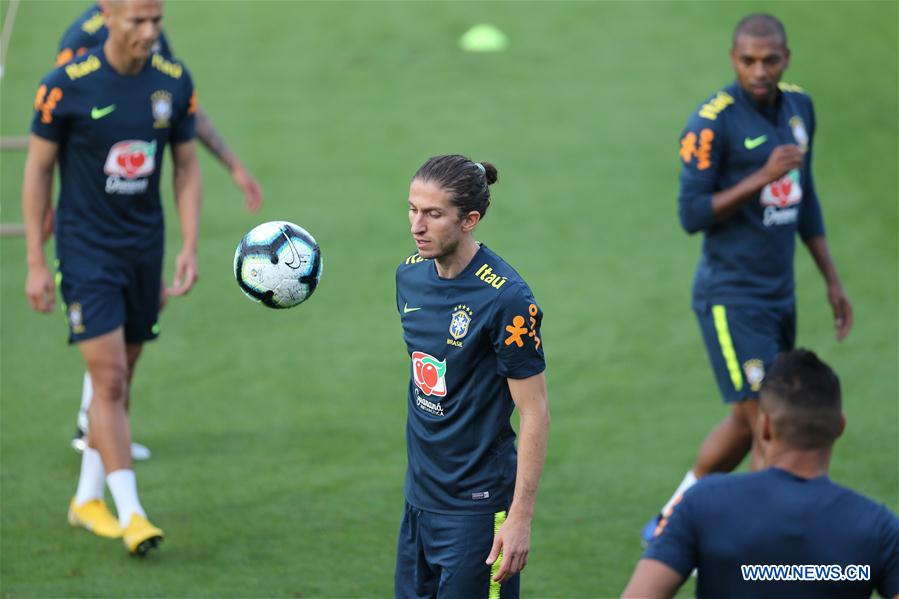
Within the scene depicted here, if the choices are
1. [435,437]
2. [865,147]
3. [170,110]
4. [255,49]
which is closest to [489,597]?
[435,437]

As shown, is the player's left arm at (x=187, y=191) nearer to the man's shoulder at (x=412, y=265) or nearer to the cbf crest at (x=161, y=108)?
the cbf crest at (x=161, y=108)

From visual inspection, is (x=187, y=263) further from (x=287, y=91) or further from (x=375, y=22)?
(x=375, y=22)

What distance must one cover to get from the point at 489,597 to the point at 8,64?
488 inches

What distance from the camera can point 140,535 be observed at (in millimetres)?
6668

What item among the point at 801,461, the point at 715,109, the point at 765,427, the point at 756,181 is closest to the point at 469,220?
the point at 765,427

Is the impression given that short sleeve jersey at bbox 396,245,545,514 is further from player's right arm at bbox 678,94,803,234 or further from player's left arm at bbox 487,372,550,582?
player's right arm at bbox 678,94,803,234

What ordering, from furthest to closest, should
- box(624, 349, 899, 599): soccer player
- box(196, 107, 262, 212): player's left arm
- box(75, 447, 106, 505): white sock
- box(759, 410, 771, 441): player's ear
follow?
box(196, 107, 262, 212): player's left arm → box(75, 447, 106, 505): white sock → box(759, 410, 771, 441): player's ear → box(624, 349, 899, 599): soccer player

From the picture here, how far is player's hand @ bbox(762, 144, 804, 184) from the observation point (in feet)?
21.1

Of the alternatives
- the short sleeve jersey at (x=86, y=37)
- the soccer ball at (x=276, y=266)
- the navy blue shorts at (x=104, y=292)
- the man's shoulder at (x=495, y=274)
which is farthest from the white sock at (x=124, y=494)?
the man's shoulder at (x=495, y=274)

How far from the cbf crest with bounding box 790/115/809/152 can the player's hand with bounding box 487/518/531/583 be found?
3.10 meters

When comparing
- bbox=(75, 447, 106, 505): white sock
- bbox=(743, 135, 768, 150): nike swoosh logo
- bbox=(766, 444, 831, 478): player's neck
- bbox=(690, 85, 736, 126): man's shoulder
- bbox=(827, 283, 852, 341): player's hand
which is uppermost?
bbox=(690, 85, 736, 126): man's shoulder

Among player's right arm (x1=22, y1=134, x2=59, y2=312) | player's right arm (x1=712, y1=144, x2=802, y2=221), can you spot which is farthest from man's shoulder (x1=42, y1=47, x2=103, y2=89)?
player's right arm (x1=712, y1=144, x2=802, y2=221)

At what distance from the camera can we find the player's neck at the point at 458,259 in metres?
4.70

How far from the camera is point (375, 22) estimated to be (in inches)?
651
